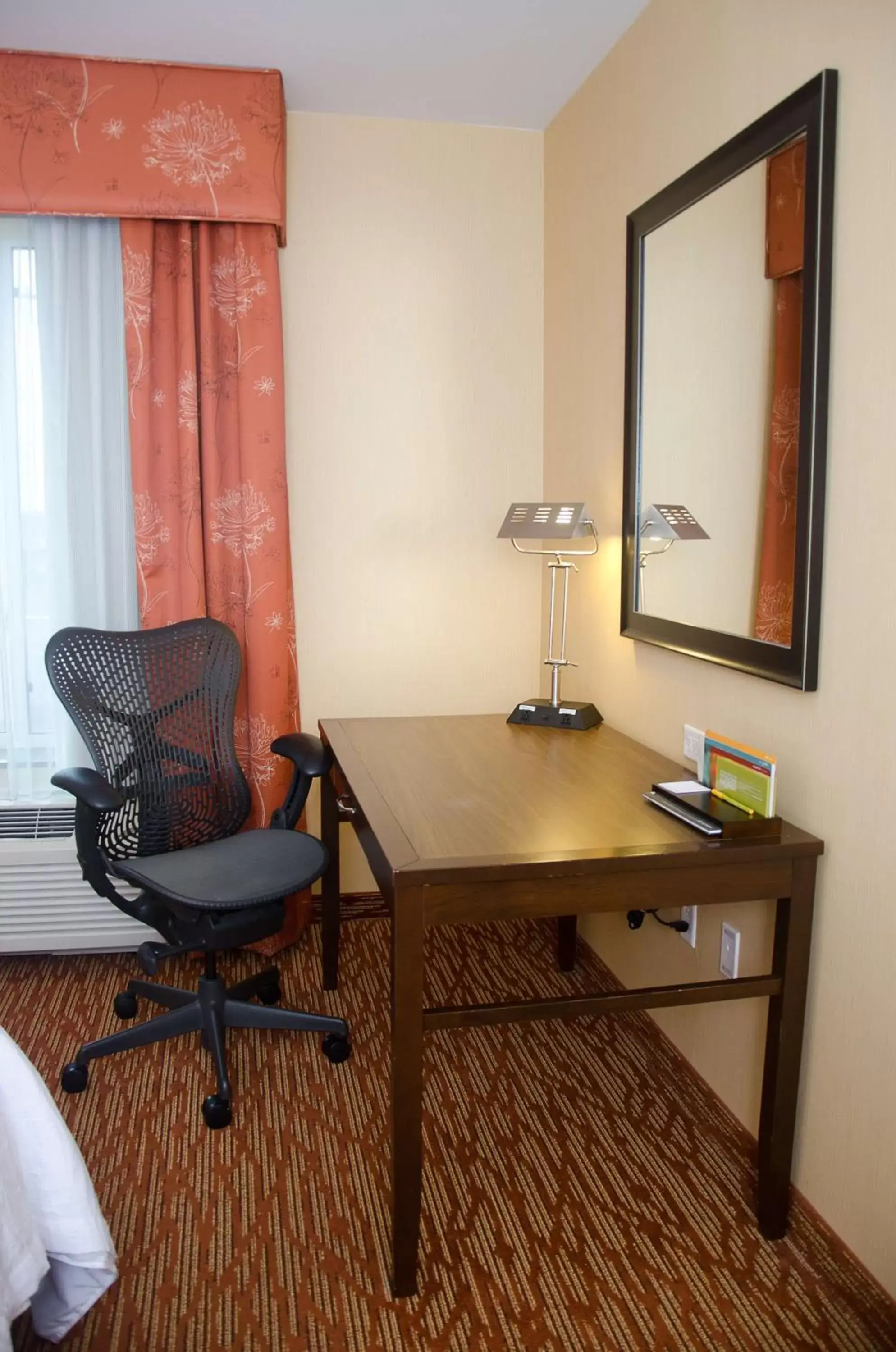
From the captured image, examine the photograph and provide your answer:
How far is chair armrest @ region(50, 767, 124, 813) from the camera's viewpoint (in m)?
2.26

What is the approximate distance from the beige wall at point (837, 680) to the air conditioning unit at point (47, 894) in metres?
1.60

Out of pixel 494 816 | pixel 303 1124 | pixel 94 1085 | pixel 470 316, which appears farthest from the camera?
pixel 470 316

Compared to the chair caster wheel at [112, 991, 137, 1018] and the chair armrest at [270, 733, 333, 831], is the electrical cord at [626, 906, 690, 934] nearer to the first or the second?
the chair armrest at [270, 733, 333, 831]

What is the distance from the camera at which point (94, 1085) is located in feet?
7.50

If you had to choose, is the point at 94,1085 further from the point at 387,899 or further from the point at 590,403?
the point at 590,403

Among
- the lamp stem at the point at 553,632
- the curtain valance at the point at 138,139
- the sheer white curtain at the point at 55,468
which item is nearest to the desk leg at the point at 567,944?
the lamp stem at the point at 553,632

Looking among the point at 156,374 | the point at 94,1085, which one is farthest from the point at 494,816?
the point at 156,374

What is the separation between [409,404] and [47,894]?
1810mm

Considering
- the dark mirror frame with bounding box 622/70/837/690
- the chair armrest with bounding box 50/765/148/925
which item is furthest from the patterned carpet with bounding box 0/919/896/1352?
the dark mirror frame with bounding box 622/70/837/690

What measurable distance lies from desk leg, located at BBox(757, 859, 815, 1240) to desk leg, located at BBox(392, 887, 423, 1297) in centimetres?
63

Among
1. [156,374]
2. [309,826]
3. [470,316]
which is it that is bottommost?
[309,826]

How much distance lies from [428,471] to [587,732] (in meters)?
1.05

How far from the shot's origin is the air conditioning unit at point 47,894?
9.45 ft

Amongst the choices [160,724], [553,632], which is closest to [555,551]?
[553,632]
